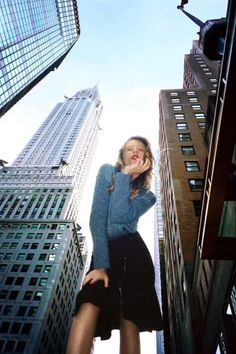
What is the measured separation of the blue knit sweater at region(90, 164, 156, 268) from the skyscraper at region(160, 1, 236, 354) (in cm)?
Result: 173

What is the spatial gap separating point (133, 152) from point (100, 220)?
139 cm

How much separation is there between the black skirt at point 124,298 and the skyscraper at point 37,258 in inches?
2121

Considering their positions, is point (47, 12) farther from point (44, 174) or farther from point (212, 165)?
point (212, 165)

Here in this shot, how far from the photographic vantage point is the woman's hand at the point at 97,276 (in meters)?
3.67

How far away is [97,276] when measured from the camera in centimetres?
372

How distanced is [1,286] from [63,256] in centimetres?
1382

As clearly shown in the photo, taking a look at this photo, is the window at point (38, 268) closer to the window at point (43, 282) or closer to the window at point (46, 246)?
the window at point (43, 282)

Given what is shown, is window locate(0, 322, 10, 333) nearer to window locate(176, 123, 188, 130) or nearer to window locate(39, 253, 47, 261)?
window locate(39, 253, 47, 261)

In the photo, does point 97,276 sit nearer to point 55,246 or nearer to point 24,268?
point 24,268

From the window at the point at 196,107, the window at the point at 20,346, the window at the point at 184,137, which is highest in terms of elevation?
the window at the point at 196,107

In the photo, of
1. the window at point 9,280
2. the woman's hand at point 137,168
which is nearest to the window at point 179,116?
the woman's hand at point 137,168

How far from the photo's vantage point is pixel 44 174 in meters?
102

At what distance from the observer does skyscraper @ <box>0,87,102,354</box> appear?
53.4m

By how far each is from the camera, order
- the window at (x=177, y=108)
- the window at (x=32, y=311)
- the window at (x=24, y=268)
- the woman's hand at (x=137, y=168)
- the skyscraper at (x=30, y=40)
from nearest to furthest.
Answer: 1. the woman's hand at (x=137, y=168)
2. the window at (x=177, y=108)
3. the window at (x=32, y=311)
4. the window at (x=24, y=268)
5. the skyscraper at (x=30, y=40)
